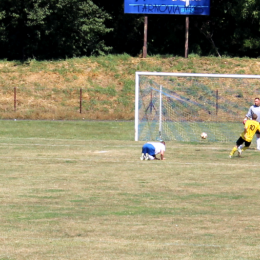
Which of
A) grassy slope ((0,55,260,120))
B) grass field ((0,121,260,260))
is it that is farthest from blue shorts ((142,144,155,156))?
grassy slope ((0,55,260,120))

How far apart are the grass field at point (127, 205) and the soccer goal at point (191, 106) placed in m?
6.19

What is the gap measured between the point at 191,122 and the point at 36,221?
24.5m

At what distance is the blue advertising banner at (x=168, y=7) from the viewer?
4522 cm

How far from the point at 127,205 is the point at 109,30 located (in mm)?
42997

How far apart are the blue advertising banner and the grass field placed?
1019 inches

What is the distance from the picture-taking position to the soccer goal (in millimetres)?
27250

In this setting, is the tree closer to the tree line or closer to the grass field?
the tree line

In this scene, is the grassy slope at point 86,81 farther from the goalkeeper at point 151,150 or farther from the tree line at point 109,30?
the goalkeeper at point 151,150

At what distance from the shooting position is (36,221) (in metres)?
9.47

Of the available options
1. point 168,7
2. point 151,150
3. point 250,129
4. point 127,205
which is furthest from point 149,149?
point 168,7

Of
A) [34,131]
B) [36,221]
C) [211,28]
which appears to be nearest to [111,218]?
[36,221]

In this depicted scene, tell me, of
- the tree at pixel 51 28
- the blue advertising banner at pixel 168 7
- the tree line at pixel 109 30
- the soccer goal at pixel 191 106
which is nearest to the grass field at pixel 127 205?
the soccer goal at pixel 191 106

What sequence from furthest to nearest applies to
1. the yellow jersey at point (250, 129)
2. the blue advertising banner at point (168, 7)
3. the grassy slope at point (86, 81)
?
the blue advertising banner at point (168, 7)
the grassy slope at point (86, 81)
the yellow jersey at point (250, 129)

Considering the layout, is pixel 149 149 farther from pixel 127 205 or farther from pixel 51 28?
pixel 51 28
